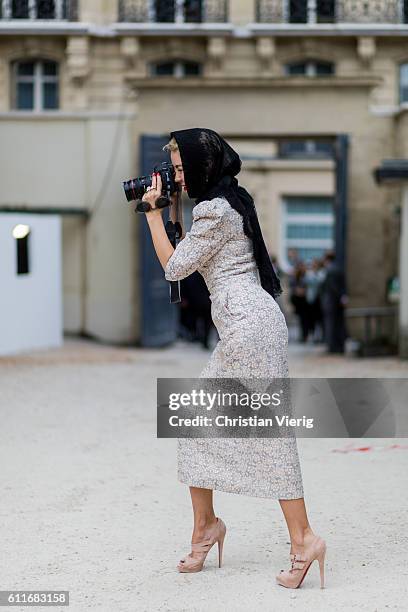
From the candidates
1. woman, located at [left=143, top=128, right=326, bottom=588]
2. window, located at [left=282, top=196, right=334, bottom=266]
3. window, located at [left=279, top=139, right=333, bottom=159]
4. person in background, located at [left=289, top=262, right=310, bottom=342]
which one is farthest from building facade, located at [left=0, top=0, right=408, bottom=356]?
woman, located at [left=143, top=128, right=326, bottom=588]

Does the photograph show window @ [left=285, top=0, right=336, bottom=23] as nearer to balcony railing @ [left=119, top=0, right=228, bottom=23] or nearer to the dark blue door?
balcony railing @ [left=119, top=0, right=228, bottom=23]

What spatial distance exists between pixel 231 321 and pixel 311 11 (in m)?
20.9

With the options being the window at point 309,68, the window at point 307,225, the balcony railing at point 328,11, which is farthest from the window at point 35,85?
the window at point 307,225

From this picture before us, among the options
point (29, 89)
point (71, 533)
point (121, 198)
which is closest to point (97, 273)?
point (121, 198)

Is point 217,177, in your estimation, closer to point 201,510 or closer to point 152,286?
point 201,510

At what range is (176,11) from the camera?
25.0 m

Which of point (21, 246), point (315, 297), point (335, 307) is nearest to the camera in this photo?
point (21, 246)

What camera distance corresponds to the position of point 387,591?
192 inches

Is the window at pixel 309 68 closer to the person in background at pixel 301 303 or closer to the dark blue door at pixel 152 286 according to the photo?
the person in background at pixel 301 303

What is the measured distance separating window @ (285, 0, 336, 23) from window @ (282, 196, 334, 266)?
7.37 meters

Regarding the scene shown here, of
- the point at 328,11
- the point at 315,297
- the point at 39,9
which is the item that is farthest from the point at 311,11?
the point at 315,297

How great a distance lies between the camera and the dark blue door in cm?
2153

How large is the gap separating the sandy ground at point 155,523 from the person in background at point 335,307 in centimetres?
884

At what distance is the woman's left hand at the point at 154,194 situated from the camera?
16.6 ft
